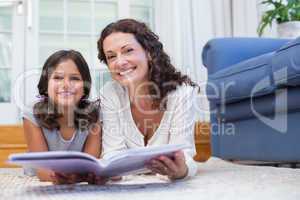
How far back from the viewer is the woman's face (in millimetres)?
1237

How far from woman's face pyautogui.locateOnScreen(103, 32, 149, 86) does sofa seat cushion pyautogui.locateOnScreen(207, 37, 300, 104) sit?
0.43m

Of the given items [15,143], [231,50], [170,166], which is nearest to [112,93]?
[170,166]

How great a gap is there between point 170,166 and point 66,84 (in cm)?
48

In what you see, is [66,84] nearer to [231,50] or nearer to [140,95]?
[140,95]

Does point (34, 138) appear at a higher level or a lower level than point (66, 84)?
lower

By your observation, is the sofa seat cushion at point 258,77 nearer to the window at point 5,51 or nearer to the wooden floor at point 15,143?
the wooden floor at point 15,143

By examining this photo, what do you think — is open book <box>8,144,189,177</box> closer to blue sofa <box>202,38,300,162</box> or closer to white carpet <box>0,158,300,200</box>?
white carpet <box>0,158,300,200</box>

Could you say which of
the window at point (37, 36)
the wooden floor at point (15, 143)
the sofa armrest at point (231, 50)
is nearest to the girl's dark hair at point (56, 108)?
the sofa armrest at point (231, 50)

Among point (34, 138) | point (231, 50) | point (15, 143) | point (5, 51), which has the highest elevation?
point (5, 51)

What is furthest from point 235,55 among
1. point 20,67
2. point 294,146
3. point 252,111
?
point 20,67

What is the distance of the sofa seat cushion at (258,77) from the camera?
4.39 feet

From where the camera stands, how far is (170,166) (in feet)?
3.17

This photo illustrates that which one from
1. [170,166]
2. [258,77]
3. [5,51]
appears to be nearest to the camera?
[170,166]

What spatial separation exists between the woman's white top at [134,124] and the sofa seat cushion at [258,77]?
0.29 m
